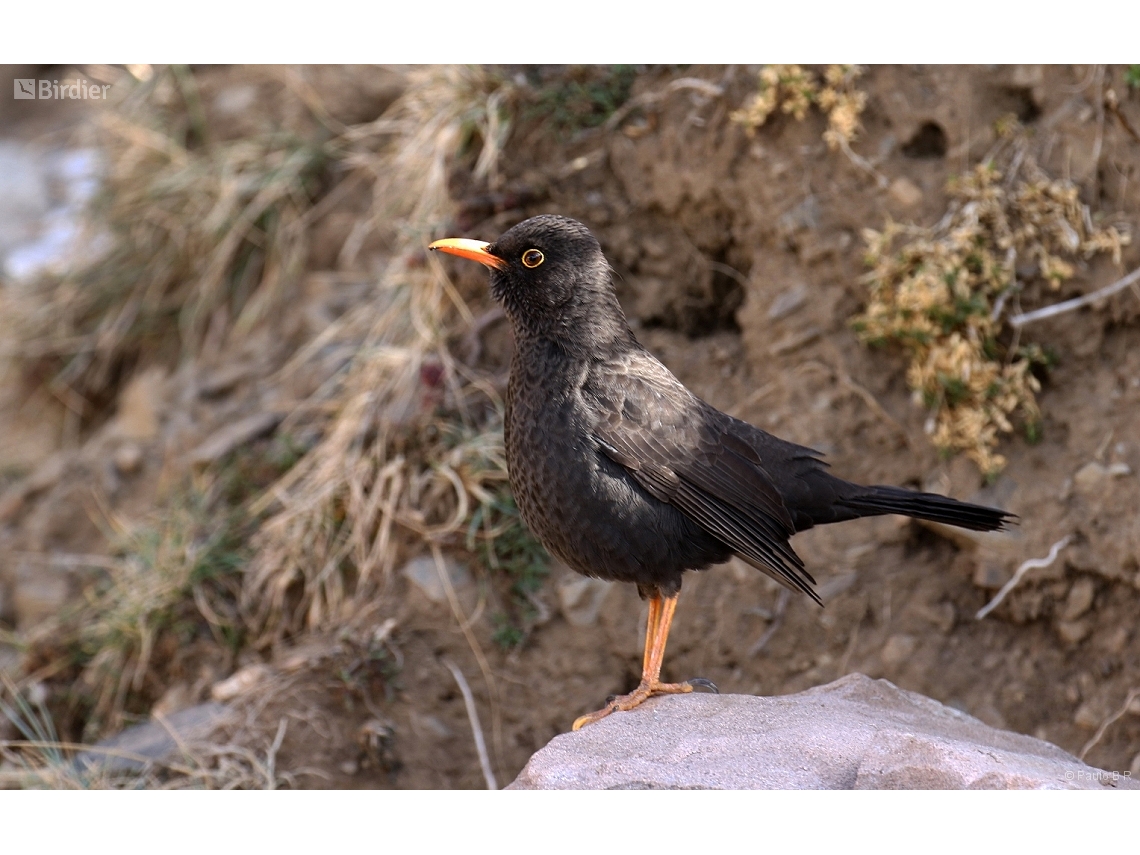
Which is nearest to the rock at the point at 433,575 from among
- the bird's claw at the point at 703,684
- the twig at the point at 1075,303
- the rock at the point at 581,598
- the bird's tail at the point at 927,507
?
the rock at the point at 581,598

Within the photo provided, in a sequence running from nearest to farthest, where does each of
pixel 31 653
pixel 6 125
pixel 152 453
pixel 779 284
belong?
pixel 779 284 → pixel 31 653 → pixel 152 453 → pixel 6 125

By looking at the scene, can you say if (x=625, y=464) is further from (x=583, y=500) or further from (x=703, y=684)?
(x=703, y=684)

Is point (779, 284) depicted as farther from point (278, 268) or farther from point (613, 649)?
point (278, 268)

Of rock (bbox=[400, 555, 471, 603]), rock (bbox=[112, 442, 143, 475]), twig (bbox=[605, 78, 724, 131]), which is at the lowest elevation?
rock (bbox=[400, 555, 471, 603])

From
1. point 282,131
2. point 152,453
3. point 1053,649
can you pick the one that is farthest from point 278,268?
point 1053,649

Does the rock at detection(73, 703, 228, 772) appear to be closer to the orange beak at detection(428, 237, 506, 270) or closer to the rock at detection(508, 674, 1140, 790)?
the rock at detection(508, 674, 1140, 790)

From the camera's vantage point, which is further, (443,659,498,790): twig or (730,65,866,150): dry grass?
(730,65,866,150): dry grass

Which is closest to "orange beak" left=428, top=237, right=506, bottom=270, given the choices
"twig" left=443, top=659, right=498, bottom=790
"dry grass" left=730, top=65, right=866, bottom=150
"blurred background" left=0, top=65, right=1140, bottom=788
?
"blurred background" left=0, top=65, right=1140, bottom=788
